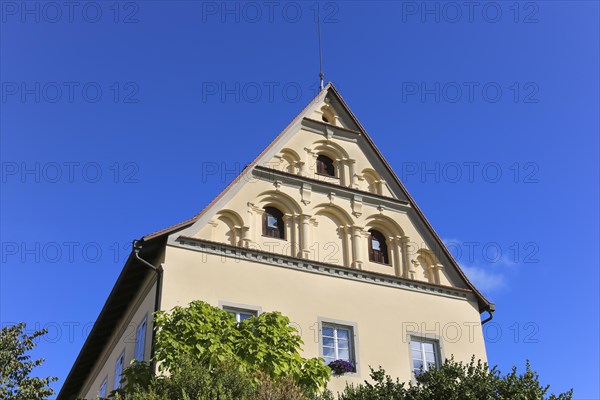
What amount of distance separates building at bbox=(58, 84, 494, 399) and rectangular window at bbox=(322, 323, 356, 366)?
0.04 m

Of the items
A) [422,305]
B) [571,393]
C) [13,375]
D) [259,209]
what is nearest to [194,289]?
[259,209]

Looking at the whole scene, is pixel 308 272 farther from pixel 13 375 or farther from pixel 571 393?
pixel 13 375

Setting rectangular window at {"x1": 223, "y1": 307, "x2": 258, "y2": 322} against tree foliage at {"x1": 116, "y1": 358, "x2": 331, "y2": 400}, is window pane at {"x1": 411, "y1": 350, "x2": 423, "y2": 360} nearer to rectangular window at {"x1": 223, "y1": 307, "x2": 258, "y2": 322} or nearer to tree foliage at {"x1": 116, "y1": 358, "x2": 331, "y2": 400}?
rectangular window at {"x1": 223, "y1": 307, "x2": 258, "y2": 322}

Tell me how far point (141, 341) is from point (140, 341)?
0.17 metres

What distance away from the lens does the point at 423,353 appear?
21.1 m

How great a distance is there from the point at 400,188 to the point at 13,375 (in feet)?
58.3

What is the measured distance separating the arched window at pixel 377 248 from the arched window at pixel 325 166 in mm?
2437

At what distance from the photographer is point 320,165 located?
23266mm

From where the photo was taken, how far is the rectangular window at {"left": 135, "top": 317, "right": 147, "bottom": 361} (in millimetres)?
18927

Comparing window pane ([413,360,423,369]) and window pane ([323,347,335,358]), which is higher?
window pane ([323,347,335,358])

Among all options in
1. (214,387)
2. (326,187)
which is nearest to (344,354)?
(326,187)

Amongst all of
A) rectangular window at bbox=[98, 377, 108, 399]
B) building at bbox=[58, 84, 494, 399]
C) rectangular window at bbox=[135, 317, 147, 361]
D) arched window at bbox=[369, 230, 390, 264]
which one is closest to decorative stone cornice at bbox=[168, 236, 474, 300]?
building at bbox=[58, 84, 494, 399]

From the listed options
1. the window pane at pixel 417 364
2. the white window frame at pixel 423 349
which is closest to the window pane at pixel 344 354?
the white window frame at pixel 423 349

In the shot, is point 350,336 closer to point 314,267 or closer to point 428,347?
point 314,267
